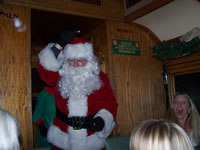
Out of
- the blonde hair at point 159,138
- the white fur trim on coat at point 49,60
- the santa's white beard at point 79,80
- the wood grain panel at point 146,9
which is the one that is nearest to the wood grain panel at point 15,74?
the white fur trim on coat at point 49,60

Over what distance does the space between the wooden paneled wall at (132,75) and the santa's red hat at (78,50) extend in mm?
443

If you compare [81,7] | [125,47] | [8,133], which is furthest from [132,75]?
[8,133]

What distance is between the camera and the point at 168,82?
3.72m

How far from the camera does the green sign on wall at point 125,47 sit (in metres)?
3.42

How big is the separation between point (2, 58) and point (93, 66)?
106 cm

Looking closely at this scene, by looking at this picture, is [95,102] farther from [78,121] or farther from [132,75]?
[132,75]

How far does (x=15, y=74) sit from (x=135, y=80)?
1.68m

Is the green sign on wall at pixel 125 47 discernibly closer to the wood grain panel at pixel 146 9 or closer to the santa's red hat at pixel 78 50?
the wood grain panel at pixel 146 9

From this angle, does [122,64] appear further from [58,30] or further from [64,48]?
[58,30]

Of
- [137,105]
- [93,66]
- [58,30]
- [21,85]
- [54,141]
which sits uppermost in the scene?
[58,30]

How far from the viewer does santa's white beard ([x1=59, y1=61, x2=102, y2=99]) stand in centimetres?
278

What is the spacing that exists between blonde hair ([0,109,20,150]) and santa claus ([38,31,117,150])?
1518 millimetres

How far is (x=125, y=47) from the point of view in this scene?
351 centimetres

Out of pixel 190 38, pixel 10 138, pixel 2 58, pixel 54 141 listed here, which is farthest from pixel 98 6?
pixel 10 138
